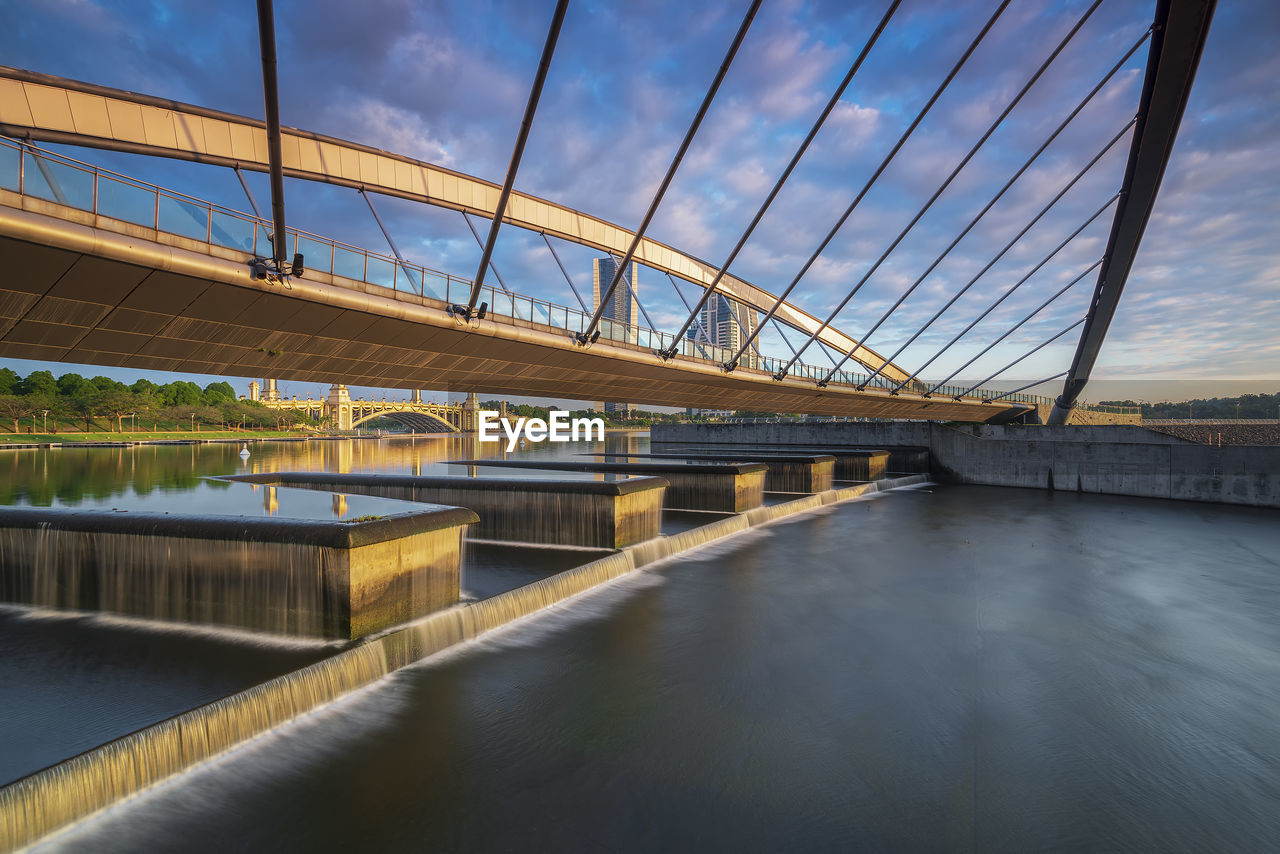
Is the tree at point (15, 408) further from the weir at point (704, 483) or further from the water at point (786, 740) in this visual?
the water at point (786, 740)

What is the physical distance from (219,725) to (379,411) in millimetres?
135930

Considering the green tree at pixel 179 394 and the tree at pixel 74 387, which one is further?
the green tree at pixel 179 394

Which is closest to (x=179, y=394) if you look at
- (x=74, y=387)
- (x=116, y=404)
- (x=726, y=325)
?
(x=74, y=387)

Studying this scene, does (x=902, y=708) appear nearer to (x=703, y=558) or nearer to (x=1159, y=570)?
(x=703, y=558)

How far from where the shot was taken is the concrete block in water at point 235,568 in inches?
320

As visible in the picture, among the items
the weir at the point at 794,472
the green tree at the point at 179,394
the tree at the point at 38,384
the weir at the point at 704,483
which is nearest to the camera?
the weir at the point at 704,483

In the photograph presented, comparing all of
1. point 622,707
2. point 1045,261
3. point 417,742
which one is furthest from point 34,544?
point 1045,261

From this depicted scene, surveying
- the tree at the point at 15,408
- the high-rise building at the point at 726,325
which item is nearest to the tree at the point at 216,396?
the tree at the point at 15,408

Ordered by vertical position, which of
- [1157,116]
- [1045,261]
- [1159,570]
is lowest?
[1159,570]

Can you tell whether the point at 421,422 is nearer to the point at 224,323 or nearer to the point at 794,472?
the point at 794,472

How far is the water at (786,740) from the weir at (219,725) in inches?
7.0

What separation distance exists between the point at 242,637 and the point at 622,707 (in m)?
4.89

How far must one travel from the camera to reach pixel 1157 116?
23281 millimetres

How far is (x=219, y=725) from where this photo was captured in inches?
229
